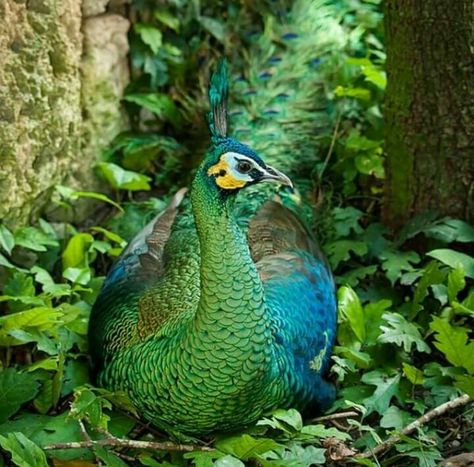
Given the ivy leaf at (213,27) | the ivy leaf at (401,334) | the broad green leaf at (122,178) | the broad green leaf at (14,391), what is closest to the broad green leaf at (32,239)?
the broad green leaf at (122,178)

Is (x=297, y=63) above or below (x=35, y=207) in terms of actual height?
above

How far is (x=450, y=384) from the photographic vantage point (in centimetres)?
296

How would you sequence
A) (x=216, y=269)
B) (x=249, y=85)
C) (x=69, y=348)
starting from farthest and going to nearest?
(x=249, y=85) < (x=69, y=348) < (x=216, y=269)

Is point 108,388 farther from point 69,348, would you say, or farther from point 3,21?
point 3,21

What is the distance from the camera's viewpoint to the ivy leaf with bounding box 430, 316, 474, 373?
9.45 feet

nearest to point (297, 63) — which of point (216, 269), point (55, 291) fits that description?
point (55, 291)

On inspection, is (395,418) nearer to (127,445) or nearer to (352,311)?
(352,311)

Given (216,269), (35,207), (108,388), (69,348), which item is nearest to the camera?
(216,269)

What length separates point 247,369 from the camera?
8.50 ft

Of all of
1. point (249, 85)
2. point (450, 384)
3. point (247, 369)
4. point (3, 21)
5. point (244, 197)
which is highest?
point (3, 21)

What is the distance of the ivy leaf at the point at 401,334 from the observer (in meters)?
3.02

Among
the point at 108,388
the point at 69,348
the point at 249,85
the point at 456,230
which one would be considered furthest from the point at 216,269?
the point at 249,85

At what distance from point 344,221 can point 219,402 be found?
4.11 feet

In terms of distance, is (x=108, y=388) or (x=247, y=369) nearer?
(x=247, y=369)
